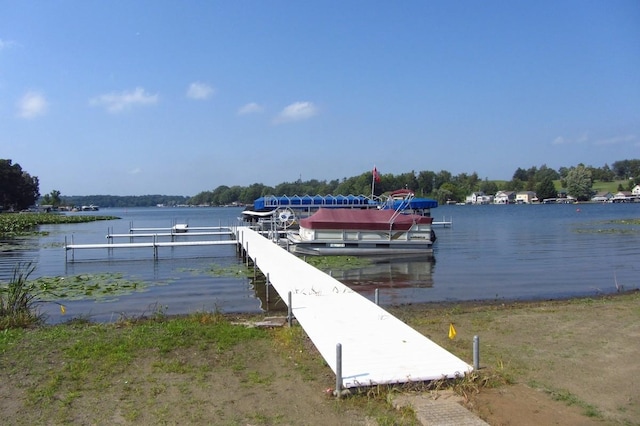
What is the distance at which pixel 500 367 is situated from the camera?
8.03m

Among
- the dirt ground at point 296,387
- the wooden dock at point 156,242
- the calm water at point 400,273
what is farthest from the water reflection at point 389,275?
the wooden dock at point 156,242

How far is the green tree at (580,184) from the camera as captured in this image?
158m

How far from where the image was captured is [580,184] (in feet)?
520

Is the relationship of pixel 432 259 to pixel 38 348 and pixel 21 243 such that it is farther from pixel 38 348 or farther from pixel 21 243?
pixel 21 243

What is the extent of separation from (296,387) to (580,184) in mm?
170701

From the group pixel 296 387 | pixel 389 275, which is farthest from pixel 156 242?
pixel 296 387

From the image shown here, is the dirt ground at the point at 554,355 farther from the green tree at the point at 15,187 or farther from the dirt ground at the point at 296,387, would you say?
the green tree at the point at 15,187

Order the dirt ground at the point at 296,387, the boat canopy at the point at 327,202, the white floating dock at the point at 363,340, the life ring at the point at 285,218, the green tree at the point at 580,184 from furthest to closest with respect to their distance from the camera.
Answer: the green tree at the point at 580,184 < the boat canopy at the point at 327,202 < the life ring at the point at 285,218 < the white floating dock at the point at 363,340 < the dirt ground at the point at 296,387

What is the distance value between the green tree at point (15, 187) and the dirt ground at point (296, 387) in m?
104

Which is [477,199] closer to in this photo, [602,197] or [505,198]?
[505,198]

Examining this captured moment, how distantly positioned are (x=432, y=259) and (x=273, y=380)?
2237 cm

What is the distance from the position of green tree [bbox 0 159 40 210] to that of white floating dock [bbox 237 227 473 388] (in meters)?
103

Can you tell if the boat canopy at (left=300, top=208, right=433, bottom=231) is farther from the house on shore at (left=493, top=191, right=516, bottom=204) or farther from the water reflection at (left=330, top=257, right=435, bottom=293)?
the house on shore at (left=493, top=191, right=516, bottom=204)

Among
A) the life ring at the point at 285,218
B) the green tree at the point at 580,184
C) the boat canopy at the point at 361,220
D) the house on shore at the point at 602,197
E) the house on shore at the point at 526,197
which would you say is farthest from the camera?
the house on shore at the point at 526,197
